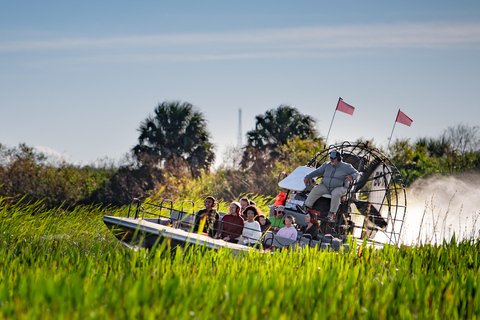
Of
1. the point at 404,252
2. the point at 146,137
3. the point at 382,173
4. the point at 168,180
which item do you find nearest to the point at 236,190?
the point at 168,180

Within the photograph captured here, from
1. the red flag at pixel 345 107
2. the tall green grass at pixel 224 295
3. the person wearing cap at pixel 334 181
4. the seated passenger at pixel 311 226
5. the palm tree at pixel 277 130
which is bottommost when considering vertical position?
the tall green grass at pixel 224 295

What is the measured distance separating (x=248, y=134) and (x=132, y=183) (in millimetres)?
8949

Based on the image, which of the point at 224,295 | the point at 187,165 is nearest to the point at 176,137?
the point at 187,165

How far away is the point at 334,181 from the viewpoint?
37.2ft

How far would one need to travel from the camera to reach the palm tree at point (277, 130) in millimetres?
35469

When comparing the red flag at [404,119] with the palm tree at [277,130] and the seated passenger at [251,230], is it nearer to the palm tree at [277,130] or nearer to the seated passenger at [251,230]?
the seated passenger at [251,230]

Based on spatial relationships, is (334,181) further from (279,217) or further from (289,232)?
(289,232)

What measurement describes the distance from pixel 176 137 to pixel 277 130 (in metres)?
7.23

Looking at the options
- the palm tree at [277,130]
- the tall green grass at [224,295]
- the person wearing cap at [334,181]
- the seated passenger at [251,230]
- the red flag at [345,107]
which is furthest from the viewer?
the palm tree at [277,130]

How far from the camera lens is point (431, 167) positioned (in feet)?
100

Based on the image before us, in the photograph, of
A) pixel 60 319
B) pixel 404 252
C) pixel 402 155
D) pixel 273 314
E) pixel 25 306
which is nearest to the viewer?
→ pixel 60 319

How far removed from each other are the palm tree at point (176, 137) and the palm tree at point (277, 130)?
11.6 feet

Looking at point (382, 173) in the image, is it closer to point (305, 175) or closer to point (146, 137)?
point (305, 175)

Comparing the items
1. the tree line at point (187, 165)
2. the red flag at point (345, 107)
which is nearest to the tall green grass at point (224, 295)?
the red flag at point (345, 107)
